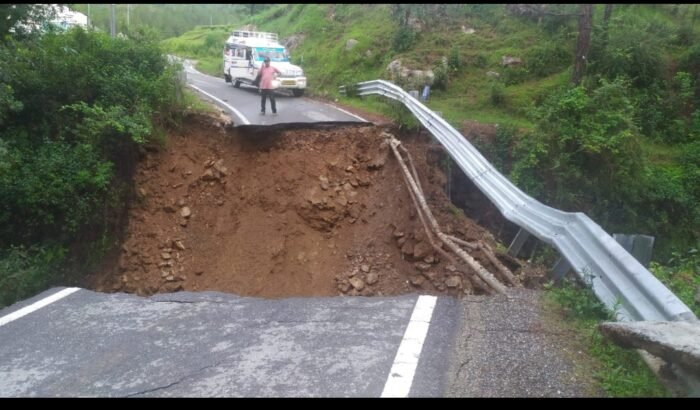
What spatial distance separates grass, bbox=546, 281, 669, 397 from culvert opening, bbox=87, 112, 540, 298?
342 cm

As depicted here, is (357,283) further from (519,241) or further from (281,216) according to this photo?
(519,241)

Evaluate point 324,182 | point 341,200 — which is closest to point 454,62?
point 324,182

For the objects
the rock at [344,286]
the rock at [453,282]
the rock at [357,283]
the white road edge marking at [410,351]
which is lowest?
the rock at [344,286]

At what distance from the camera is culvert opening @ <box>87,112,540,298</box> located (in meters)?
9.62

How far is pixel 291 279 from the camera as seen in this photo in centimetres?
991

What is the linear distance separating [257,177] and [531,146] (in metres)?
5.54

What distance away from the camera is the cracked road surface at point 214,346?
3.82 meters

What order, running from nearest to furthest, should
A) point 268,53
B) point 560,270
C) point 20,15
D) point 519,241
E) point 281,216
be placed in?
point 560,270
point 519,241
point 281,216
point 20,15
point 268,53

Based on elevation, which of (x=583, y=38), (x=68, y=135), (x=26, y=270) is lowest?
(x=26, y=270)

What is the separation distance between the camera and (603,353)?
3.95m

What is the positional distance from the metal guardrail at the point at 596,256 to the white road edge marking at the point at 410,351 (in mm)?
1454

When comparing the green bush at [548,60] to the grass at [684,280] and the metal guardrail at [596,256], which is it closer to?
the metal guardrail at [596,256]

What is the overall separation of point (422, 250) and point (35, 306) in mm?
5545

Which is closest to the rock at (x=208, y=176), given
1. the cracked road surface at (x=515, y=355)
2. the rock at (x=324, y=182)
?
the rock at (x=324, y=182)
